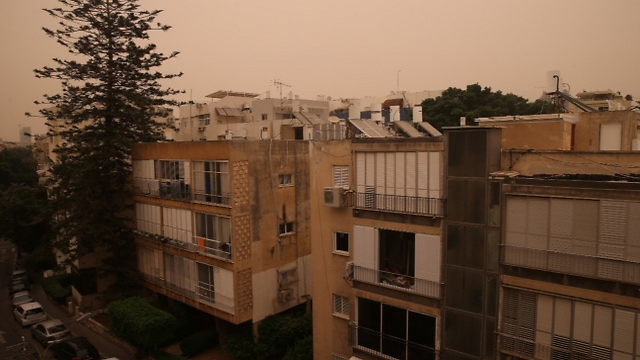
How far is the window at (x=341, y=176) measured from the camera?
15906mm

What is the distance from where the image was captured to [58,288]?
31.7m

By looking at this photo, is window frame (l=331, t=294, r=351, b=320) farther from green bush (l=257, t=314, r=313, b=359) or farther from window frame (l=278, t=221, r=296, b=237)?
window frame (l=278, t=221, r=296, b=237)

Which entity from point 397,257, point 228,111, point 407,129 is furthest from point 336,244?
point 228,111

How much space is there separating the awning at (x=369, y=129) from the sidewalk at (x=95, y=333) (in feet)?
55.6

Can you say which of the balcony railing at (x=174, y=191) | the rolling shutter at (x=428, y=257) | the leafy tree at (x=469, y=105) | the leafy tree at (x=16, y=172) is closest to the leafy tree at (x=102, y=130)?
the balcony railing at (x=174, y=191)

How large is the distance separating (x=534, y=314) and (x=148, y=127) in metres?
25.4

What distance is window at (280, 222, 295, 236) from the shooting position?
21891 millimetres

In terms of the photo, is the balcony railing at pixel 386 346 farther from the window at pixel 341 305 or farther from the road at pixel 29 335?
the road at pixel 29 335

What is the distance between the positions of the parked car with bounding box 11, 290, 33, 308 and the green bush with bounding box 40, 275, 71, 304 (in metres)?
1.23

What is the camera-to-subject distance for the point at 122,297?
26047 mm

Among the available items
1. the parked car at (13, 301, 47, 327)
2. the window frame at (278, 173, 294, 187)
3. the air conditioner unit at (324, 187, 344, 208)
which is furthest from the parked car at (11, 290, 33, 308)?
the air conditioner unit at (324, 187, 344, 208)

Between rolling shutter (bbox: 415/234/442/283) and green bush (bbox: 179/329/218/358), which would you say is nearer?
rolling shutter (bbox: 415/234/442/283)

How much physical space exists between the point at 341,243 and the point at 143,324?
37.6 ft

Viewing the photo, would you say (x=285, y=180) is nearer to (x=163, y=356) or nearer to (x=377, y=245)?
(x=377, y=245)
